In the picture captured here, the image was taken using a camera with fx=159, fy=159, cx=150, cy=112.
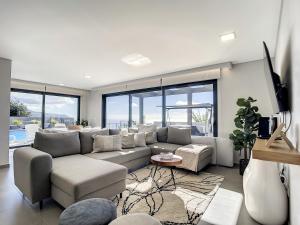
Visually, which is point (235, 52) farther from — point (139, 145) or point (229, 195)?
point (139, 145)

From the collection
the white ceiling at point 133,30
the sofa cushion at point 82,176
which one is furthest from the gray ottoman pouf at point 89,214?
the white ceiling at point 133,30

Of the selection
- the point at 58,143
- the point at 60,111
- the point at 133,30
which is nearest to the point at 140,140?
the point at 58,143

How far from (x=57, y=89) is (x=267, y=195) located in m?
7.01

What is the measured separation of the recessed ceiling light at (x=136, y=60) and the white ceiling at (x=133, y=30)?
137mm

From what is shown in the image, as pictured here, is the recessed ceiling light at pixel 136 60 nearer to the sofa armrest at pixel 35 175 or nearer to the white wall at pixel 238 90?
the white wall at pixel 238 90

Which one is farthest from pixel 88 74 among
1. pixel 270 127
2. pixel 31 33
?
pixel 270 127

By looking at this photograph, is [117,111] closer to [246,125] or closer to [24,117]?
[24,117]

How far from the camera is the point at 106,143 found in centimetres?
310

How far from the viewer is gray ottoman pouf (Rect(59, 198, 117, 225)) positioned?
1.16 m

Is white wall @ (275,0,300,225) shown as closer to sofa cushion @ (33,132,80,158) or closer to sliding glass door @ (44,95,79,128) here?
sofa cushion @ (33,132,80,158)

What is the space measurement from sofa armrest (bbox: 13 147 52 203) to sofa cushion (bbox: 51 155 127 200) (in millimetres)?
101

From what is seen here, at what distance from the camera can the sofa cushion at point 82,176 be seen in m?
1.68

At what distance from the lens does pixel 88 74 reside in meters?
4.76

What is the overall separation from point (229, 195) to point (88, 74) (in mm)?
4523
